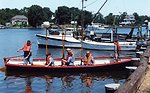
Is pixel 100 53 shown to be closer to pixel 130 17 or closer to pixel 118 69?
pixel 118 69

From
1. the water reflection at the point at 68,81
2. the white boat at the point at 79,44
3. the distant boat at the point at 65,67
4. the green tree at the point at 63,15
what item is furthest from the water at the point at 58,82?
the green tree at the point at 63,15

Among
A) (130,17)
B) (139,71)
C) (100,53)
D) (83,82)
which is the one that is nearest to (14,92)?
(83,82)

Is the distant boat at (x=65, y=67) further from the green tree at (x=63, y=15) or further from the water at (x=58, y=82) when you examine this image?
the green tree at (x=63, y=15)

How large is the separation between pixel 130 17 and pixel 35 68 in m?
120

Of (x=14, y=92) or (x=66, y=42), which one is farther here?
(x=66, y=42)

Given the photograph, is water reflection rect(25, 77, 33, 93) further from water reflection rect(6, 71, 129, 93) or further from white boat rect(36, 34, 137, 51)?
white boat rect(36, 34, 137, 51)

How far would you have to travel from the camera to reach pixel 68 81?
81.8ft

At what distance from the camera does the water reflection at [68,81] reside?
22.1 metres

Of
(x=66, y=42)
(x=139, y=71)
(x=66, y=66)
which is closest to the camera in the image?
(x=139, y=71)

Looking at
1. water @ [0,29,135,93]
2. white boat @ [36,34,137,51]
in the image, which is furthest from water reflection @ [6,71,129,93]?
white boat @ [36,34,137,51]

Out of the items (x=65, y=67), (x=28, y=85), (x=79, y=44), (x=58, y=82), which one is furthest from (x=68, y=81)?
(x=79, y=44)

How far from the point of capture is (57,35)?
177ft

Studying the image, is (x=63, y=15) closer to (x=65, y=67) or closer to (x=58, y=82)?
(x=65, y=67)

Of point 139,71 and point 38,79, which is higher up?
point 139,71
